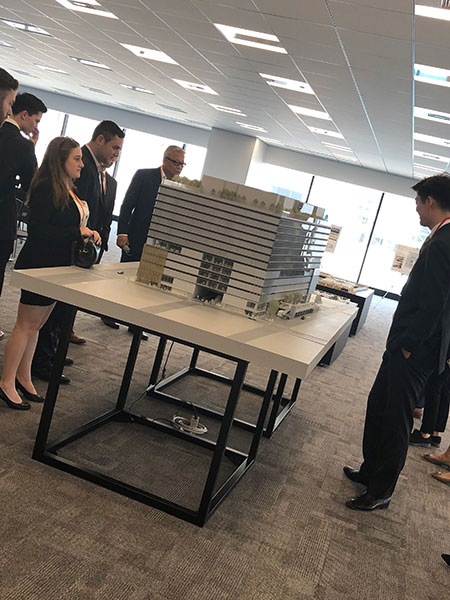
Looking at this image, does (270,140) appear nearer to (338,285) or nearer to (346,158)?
(346,158)

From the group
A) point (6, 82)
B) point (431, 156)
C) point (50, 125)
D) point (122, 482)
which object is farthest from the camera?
point (50, 125)

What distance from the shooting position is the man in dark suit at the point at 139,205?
4.65 meters

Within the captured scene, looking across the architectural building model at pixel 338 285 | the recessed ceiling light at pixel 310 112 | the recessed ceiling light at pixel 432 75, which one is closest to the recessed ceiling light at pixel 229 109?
the recessed ceiling light at pixel 310 112

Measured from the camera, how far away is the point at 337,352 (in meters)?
6.22

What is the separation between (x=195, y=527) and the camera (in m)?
2.33

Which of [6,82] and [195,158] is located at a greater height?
[195,158]

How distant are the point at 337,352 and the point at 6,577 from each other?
190 inches

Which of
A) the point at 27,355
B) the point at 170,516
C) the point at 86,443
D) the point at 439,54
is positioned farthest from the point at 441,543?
the point at 439,54

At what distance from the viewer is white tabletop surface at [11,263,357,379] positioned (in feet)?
6.89

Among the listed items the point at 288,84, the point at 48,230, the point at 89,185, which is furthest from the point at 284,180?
the point at 48,230

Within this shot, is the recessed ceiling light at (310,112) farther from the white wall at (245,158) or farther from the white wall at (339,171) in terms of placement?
the white wall at (339,171)

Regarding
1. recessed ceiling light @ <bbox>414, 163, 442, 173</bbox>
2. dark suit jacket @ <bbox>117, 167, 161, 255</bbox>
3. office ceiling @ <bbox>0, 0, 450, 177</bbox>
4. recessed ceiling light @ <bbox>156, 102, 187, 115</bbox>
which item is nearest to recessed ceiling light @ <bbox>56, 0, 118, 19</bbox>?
office ceiling @ <bbox>0, 0, 450, 177</bbox>

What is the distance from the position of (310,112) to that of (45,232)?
719 centimetres

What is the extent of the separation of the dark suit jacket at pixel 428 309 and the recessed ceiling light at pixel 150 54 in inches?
248
